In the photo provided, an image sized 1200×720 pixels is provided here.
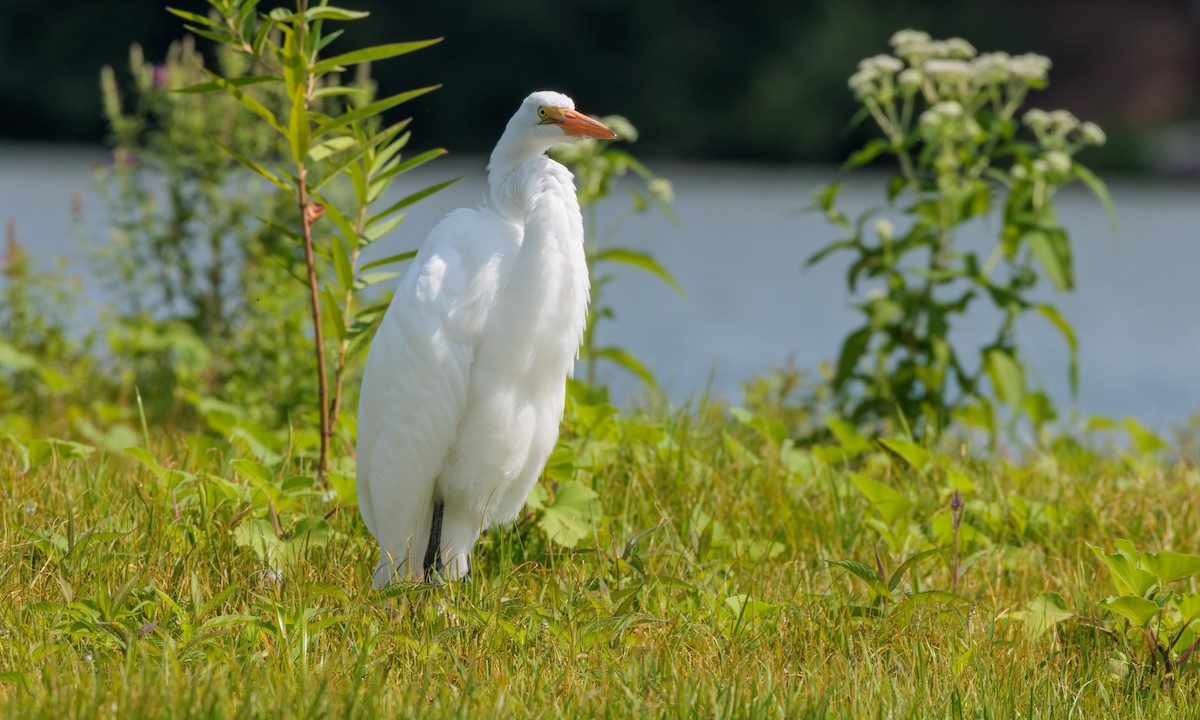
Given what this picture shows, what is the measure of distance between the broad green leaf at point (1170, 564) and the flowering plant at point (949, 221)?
1411mm

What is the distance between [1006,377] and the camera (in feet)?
14.8

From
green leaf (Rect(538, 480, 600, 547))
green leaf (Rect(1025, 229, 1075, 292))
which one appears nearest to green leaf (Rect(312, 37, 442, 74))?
green leaf (Rect(538, 480, 600, 547))

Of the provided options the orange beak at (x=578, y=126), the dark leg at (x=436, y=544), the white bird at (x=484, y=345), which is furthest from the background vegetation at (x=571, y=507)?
the orange beak at (x=578, y=126)

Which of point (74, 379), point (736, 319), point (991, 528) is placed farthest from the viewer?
point (736, 319)

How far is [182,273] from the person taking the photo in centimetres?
546

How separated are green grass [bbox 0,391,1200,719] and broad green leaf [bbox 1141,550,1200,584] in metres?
0.20

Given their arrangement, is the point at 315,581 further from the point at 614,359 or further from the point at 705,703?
the point at 614,359

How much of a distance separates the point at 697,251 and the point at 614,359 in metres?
9.31

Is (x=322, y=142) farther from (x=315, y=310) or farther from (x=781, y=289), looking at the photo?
(x=781, y=289)

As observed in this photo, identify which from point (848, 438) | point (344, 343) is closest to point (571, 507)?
point (344, 343)

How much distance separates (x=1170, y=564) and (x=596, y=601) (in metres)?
1.19

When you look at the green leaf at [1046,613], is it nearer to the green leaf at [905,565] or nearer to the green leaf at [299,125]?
the green leaf at [905,565]

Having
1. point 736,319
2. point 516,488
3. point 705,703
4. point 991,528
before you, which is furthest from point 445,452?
point 736,319

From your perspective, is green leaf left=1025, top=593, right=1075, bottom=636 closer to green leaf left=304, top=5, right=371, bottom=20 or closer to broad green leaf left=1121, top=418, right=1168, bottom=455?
broad green leaf left=1121, top=418, right=1168, bottom=455
